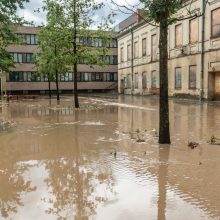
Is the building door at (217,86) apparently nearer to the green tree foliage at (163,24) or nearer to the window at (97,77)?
the green tree foliage at (163,24)

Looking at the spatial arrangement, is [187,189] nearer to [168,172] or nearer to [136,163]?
[168,172]

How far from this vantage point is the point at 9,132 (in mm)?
12359

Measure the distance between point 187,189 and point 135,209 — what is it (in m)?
Answer: 1.21

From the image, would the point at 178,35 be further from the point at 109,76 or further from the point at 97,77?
the point at 109,76

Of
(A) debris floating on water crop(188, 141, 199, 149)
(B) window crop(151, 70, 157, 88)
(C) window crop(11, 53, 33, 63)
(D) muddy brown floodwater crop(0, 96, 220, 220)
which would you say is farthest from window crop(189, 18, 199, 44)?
(C) window crop(11, 53, 33, 63)

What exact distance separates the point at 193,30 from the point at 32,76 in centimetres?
3250

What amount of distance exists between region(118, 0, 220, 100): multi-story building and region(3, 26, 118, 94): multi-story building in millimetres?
10725

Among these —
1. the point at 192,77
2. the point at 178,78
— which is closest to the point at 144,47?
the point at 178,78

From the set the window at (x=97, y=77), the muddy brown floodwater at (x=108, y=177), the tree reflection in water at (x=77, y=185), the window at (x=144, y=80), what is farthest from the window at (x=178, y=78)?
the window at (x=97, y=77)

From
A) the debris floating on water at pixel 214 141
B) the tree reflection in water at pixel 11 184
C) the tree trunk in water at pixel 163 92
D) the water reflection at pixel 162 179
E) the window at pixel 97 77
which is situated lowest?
the tree reflection in water at pixel 11 184

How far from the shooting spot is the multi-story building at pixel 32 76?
178 ft

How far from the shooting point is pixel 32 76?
181ft

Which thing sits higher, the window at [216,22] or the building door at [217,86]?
the window at [216,22]

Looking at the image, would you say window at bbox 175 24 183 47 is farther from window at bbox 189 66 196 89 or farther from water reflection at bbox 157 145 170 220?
water reflection at bbox 157 145 170 220
